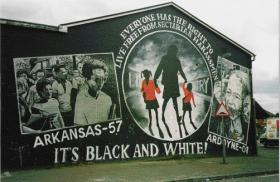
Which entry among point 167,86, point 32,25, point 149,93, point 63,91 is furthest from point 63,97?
point 167,86

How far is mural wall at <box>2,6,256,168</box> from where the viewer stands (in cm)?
1573

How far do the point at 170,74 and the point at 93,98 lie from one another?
167 inches

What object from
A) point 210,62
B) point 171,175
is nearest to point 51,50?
point 171,175

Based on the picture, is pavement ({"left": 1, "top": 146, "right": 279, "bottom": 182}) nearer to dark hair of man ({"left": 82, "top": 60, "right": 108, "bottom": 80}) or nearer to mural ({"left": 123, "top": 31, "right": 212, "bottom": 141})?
mural ({"left": 123, "top": 31, "right": 212, "bottom": 141})

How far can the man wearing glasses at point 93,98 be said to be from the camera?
16.9m

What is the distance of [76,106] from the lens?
16750 millimetres

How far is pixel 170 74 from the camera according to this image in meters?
19.6

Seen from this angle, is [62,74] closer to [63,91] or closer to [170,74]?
[63,91]

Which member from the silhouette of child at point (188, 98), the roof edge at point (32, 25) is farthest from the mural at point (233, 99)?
the roof edge at point (32, 25)

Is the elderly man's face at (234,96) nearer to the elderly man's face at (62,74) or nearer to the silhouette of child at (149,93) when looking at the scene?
the silhouette of child at (149,93)

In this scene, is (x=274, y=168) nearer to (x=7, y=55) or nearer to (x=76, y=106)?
(x=76, y=106)

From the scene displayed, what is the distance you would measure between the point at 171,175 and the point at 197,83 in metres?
8.08

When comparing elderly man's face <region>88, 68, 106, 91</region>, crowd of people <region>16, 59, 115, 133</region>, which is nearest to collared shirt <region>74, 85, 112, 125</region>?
crowd of people <region>16, 59, 115, 133</region>

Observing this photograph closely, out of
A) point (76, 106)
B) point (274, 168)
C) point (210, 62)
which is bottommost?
point (274, 168)
